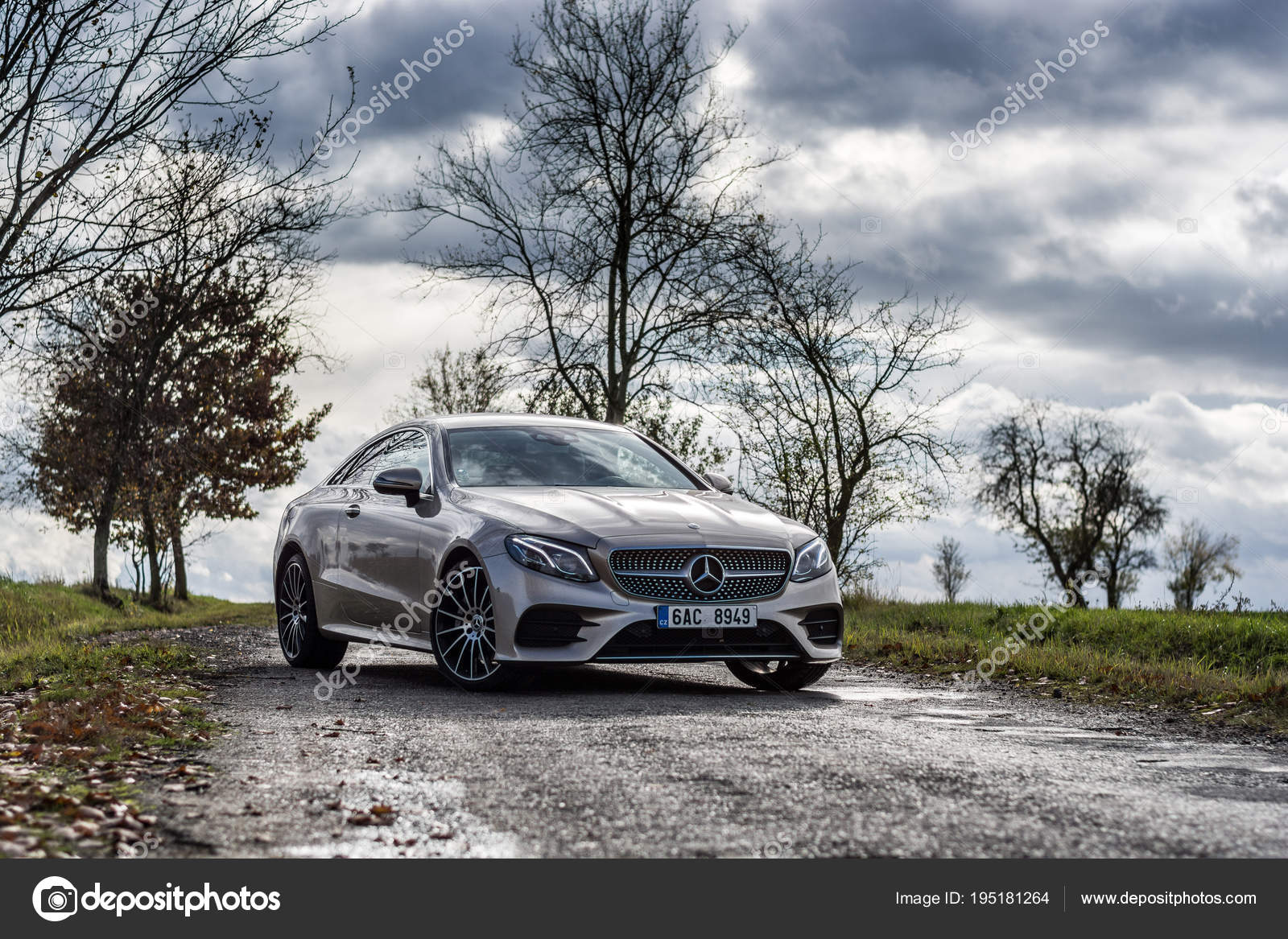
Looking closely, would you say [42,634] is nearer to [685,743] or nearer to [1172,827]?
[685,743]

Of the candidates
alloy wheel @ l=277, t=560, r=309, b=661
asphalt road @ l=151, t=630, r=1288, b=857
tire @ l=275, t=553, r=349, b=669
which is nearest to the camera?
asphalt road @ l=151, t=630, r=1288, b=857

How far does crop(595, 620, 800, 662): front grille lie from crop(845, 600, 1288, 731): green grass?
2144mm

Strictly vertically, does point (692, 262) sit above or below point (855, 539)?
above

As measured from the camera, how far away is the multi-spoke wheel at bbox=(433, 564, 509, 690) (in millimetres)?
7559

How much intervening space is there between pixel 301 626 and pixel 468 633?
267 cm

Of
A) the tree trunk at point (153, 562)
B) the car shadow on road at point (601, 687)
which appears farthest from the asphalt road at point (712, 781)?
the tree trunk at point (153, 562)

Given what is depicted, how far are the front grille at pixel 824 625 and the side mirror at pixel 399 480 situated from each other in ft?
8.52

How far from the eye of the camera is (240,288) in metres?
24.4

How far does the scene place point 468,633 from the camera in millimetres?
7742

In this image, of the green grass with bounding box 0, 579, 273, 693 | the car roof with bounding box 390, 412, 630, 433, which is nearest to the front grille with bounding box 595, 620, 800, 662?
the car roof with bounding box 390, 412, 630, 433

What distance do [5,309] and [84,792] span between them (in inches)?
325
